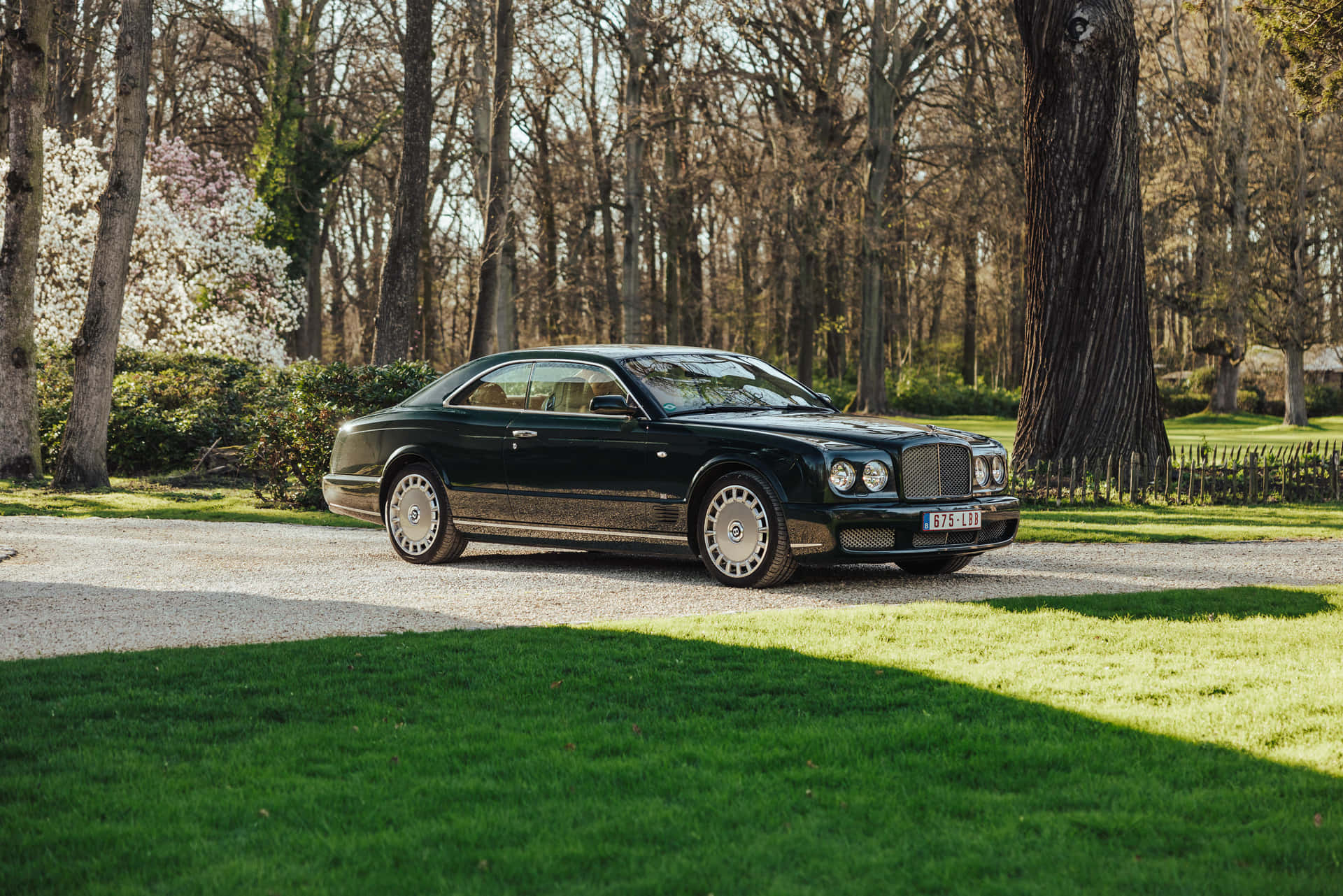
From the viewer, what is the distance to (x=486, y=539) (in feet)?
34.5

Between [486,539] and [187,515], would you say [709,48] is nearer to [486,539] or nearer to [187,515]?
[187,515]

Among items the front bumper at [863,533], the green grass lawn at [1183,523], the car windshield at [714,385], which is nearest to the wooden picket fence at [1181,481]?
the green grass lawn at [1183,523]

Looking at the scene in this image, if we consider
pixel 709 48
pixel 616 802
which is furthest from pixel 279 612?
pixel 709 48

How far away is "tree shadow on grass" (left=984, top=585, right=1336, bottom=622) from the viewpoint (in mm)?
7539

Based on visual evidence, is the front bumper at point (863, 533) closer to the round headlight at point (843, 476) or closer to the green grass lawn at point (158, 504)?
the round headlight at point (843, 476)

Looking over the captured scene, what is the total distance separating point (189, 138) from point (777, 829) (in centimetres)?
3841

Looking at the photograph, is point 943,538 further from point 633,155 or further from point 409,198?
point 633,155

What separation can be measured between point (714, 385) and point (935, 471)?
1885 mm

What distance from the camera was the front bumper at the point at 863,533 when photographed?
8.66m

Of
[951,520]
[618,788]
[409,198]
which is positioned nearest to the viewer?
[618,788]

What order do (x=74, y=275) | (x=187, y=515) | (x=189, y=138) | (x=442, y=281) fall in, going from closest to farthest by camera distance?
(x=187, y=515) → (x=74, y=275) → (x=189, y=138) → (x=442, y=281)

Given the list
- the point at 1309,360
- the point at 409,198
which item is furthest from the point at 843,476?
the point at 1309,360

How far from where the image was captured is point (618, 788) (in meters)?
4.22

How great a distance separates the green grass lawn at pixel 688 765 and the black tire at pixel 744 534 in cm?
198
